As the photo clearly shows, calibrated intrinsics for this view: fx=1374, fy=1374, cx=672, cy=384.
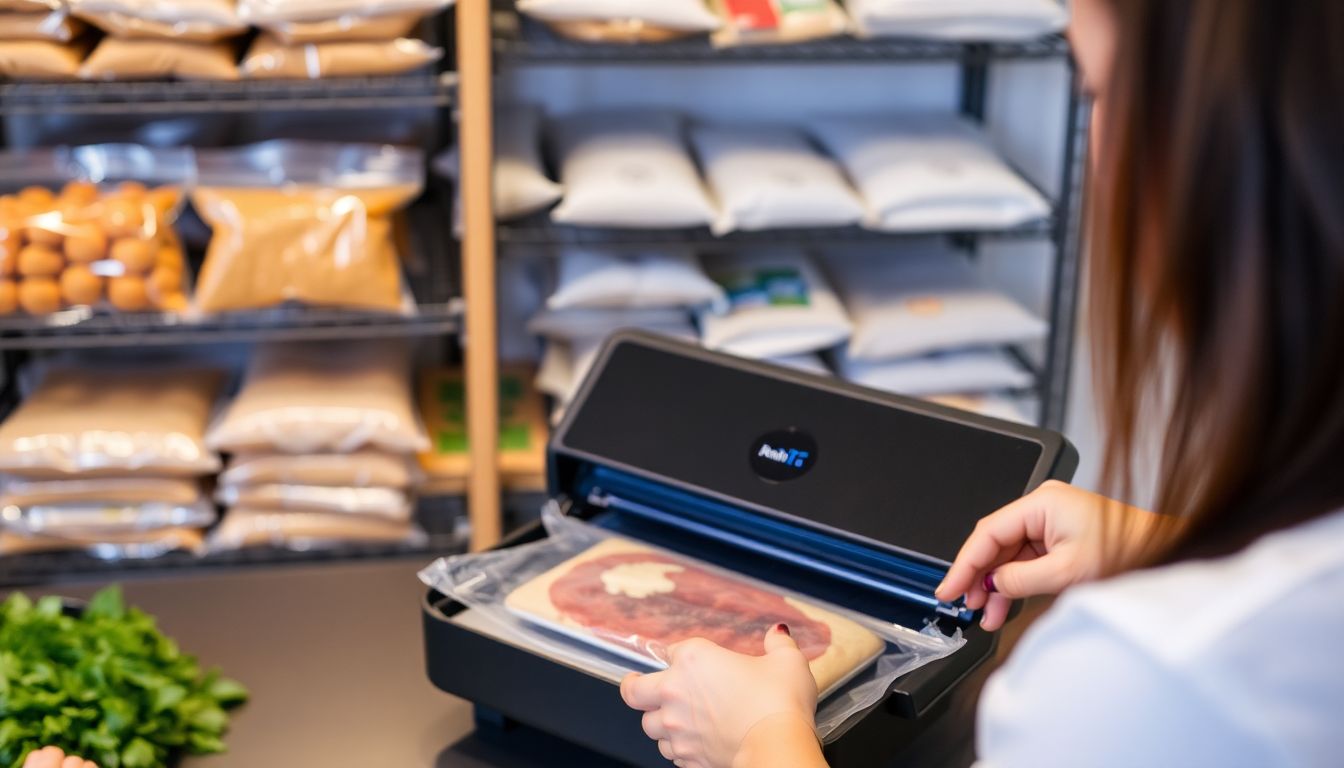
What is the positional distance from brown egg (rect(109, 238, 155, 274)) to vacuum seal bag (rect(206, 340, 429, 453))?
0.25 m

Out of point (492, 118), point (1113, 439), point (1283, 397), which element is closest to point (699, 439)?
point (1113, 439)

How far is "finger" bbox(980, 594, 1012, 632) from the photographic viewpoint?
1066 mm

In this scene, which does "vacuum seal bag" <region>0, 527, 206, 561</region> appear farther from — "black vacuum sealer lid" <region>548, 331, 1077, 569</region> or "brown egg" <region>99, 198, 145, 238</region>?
"black vacuum sealer lid" <region>548, 331, 1077, 569</region>

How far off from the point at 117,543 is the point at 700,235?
0.97m

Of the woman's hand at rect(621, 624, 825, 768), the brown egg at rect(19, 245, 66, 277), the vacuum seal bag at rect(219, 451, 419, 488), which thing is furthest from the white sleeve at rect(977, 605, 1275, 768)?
the brown egg at rect(19, 245, 66, 277)

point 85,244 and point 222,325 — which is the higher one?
point 85,244

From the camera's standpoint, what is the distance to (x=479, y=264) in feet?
6.31

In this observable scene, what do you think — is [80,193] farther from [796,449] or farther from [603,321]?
[796,449]

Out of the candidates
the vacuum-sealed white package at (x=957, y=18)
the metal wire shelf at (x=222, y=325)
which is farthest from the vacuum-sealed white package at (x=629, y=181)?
the vacuum-sealed white package at (x=957, y=18)

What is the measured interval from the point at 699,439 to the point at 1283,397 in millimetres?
657

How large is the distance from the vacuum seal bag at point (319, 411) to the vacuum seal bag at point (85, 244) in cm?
18

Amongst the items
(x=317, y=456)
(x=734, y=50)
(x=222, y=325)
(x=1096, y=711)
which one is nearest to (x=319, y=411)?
(x=317, y=456)

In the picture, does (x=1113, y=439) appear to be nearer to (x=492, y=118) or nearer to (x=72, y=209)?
(x=492, y=118)

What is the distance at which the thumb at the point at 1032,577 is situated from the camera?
3.30 ft
